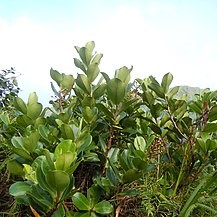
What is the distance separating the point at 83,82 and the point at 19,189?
377 millimetres

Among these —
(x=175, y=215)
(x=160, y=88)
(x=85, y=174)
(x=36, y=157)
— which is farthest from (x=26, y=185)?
(x=160, y=88)

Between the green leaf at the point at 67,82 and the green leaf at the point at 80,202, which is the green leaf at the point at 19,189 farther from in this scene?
the green leaf at the point at 67,82

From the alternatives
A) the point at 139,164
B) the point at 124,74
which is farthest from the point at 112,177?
the point at 124,74

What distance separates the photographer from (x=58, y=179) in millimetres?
706

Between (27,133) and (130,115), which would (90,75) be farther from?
(27,133)

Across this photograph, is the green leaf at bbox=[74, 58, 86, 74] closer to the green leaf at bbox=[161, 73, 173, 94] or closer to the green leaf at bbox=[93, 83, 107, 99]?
the green leaf at bbox=[93, 83, 107, 99]

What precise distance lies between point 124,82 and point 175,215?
1.25ft

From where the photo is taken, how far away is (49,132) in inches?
37.9

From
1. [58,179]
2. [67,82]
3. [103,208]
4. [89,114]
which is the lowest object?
[103,208]

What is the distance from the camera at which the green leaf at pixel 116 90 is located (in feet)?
3.13

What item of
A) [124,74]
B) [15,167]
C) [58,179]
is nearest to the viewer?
[58,179]

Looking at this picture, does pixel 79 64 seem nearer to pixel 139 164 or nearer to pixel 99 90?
pixel 99 90

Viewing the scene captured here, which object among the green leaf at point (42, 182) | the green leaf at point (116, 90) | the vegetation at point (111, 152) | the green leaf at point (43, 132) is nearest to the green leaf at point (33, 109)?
the vegetation at point (111, 152)

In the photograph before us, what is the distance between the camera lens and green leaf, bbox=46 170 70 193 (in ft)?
2.28
